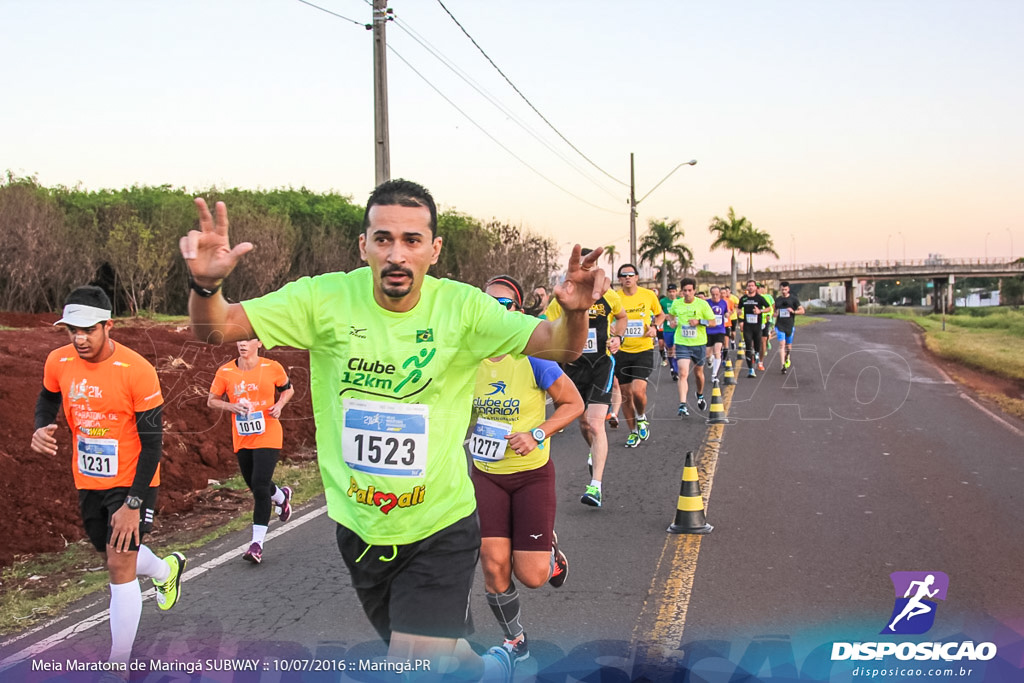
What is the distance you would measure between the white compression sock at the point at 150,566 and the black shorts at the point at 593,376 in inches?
183

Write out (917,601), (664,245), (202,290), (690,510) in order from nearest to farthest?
(202,290), (917,601), (690,510), (664,245)

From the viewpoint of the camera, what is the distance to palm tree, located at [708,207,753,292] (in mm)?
65125

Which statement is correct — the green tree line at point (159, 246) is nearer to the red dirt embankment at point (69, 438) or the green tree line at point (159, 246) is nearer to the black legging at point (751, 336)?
the red dirt embankment at point (69, 438)

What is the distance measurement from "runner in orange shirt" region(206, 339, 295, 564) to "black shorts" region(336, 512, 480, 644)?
376 cm

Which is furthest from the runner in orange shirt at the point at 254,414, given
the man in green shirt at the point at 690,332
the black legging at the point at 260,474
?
the man in green shirt at the point at 690,332

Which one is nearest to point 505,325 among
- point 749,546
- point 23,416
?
point 749,546

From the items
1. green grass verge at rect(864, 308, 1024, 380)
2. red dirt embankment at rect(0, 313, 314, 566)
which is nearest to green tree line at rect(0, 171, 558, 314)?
red dirt embankment at rect(0, 313, 314, 566)

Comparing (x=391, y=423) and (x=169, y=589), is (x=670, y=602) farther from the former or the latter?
(x=169, y=589)

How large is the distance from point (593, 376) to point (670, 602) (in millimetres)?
3942

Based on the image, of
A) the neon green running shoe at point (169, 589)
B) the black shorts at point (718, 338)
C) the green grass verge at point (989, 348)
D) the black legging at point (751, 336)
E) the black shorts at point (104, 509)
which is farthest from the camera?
the green grass verge at point (989, 348)

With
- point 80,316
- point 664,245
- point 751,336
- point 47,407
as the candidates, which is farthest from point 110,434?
point 664,245

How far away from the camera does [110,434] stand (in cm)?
474

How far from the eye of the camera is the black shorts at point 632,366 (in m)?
11.1

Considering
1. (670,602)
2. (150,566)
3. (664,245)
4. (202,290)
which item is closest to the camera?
(202,290)
